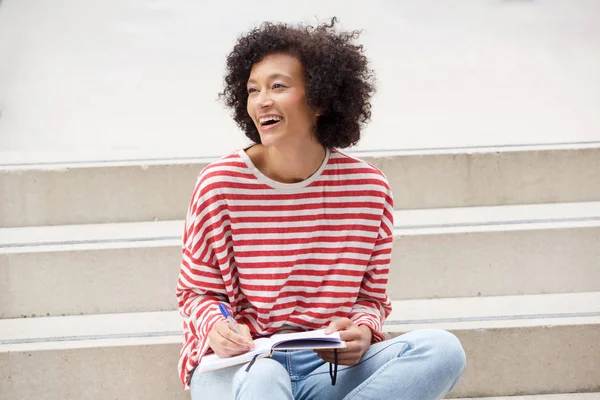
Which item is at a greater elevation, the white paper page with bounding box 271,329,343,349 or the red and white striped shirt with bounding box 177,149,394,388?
the red and white striped shirt with bounding box 177,149,394,388

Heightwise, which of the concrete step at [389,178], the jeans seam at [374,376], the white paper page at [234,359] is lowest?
Answer: the jeans seam at [374,376]

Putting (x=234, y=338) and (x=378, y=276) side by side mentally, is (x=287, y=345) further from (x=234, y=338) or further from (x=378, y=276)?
(x=378, y=276)

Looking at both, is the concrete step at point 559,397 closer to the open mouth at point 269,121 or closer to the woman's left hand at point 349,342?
the woman's left hand at point 349,342

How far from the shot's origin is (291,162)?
1597 mm

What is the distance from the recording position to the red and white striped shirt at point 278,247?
5.19 feet

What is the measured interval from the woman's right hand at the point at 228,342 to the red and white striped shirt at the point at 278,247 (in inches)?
4.4

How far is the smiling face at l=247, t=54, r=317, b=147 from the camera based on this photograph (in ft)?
5.12

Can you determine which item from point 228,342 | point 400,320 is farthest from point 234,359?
point 400,320

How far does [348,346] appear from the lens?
4.82ft

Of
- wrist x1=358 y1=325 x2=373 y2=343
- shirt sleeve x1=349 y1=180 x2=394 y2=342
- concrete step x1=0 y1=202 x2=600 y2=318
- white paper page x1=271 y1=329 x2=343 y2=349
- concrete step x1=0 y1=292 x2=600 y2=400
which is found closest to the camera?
white paper page x1=271 y1=329 x2=343 y2=349

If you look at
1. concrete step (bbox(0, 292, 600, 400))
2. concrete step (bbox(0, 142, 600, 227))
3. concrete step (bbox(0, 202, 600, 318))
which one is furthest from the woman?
concrete step (bbox(0, 142, 600, 227))

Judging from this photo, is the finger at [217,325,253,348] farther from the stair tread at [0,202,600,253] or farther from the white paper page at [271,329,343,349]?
the stair tread at [0,202,600,253]

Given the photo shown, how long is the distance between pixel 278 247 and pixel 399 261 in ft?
2.03

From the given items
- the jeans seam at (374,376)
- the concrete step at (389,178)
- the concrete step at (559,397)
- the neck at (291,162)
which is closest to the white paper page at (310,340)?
the jeans seam at (374,376)
